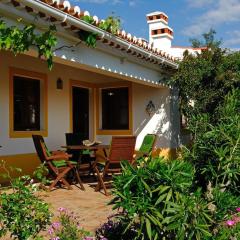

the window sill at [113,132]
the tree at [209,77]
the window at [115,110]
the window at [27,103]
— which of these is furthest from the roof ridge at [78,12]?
the window sill at [113,132]

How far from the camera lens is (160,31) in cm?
1505

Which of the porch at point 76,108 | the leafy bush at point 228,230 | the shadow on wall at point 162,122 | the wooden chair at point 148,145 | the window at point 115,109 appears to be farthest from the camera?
the window at point 115,109

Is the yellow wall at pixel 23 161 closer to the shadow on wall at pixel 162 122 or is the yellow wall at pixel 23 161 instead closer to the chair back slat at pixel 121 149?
the chair back slat at pixel 121 149

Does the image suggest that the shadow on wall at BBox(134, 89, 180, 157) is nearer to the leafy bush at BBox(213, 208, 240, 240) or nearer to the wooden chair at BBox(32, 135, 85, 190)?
the wooden chair at BBox(32, 135, 85, 190)

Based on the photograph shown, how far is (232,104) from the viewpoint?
212 inches

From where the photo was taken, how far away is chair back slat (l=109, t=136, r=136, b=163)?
7.13m

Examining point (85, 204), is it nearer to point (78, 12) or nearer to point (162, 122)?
point (78, 12)

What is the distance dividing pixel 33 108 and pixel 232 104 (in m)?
5.65

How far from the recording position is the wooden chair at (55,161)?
730 centimetres

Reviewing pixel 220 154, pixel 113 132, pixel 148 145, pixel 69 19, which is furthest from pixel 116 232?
pixel 113 132

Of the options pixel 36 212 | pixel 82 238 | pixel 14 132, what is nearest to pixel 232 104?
pixel 82 238

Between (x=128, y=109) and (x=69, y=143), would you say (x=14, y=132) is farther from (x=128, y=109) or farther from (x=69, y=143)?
(x=128, y=109)

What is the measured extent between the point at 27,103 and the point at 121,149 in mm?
3361

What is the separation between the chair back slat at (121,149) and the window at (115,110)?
16.2 feet
